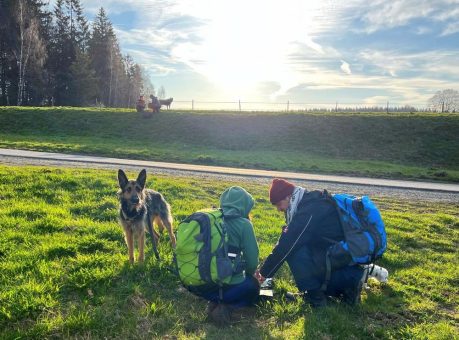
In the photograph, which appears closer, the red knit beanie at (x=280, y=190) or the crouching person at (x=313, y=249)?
the crouching person at (x=313, y=249)

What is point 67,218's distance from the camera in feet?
26.3

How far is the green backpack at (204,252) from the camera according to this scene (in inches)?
184

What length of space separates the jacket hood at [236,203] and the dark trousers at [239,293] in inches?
37.3

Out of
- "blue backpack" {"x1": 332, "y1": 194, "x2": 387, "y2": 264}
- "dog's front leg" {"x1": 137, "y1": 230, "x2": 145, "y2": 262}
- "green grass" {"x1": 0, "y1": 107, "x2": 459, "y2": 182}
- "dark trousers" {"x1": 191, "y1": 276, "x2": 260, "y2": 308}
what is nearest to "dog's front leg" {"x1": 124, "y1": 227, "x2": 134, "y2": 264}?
"dog's front leg" {"x1": 137, "y1": 230, "x2": 145, "y2": 262}

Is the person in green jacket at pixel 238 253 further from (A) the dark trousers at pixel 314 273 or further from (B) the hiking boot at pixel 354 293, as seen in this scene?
(B) the hiking boot at pixel 354 293

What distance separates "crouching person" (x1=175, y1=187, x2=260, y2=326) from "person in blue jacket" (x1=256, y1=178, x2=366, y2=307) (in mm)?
379

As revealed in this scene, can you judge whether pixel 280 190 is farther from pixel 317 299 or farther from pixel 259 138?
pixel 259 138

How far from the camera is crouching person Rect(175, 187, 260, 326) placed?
4.70 m

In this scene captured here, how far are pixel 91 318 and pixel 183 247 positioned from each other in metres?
1.43

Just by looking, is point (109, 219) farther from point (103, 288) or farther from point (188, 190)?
point (188, 190)

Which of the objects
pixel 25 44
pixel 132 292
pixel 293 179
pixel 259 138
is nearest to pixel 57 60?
pixel 25 44

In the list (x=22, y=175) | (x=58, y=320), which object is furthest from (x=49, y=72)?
(x=58, y=320)

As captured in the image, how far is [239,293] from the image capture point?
4988mm

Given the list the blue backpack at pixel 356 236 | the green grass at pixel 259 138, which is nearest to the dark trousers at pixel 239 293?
the blue backpack at pixel 356 236
